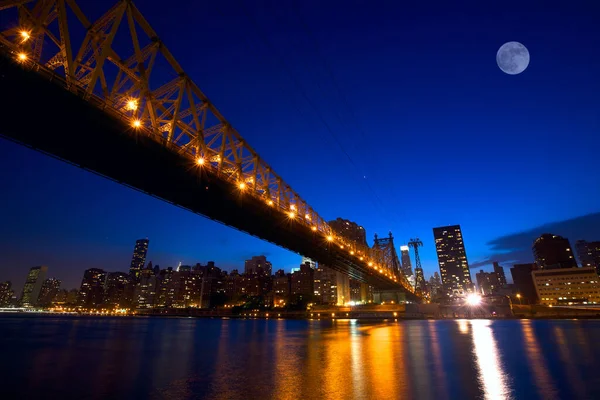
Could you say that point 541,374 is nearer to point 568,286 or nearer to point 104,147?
point 104,147

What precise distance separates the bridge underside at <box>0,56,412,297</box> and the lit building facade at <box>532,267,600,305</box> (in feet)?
556

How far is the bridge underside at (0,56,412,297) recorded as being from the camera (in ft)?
57.3

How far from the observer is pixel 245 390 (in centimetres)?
1288

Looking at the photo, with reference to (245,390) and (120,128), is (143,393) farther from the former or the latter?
(120,128)

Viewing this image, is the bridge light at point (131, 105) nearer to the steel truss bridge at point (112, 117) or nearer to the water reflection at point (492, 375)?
the steel truss bridge at point (112, 117)

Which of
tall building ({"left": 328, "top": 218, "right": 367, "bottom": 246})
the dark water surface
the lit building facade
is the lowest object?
the dark water surface

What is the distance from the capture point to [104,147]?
22.7 m

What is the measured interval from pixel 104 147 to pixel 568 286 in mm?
193397

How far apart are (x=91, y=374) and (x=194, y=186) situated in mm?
16244

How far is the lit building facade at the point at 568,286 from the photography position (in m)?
138

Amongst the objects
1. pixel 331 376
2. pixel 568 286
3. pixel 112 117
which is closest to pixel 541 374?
pixel 331 376

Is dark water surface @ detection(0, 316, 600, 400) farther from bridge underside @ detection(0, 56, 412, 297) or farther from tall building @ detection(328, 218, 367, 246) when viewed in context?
tall building @ detection(328, 218, 367, 246)

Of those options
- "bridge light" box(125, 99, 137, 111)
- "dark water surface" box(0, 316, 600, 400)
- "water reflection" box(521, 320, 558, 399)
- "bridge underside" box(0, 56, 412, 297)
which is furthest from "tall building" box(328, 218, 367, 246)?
"bridge light" box(125, 99, 137, 111)

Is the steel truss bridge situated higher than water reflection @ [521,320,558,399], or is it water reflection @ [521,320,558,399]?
the steel truss bridge
